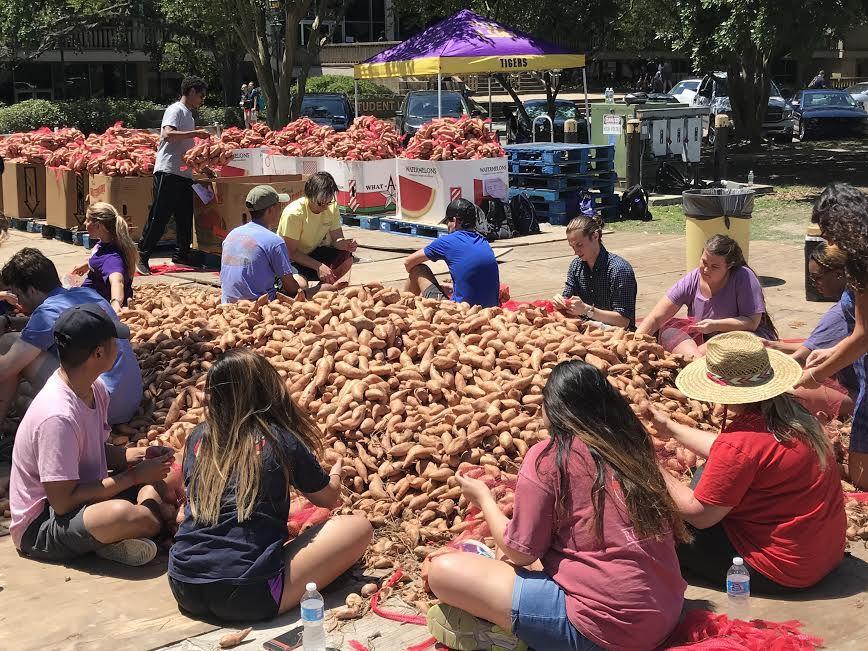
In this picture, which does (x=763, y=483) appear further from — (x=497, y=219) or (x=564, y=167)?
(x=564, y=167)

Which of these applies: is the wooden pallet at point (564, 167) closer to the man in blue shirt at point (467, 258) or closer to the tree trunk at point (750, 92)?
the man in blue shirt at point (467, 258)

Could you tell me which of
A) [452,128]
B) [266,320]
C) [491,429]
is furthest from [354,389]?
[452,128]

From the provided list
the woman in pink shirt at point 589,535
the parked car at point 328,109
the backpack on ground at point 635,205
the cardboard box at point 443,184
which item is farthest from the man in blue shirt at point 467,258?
the parked car at point 328,109

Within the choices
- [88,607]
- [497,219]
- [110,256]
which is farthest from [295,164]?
[88,607]

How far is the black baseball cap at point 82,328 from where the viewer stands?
4.33 m

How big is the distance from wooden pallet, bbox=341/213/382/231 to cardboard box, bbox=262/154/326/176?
2.71ft

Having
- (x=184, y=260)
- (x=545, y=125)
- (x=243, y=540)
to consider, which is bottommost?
(x=243, y=540)

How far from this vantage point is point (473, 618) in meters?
3.81

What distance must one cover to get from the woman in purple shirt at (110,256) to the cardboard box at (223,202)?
11.6 feet

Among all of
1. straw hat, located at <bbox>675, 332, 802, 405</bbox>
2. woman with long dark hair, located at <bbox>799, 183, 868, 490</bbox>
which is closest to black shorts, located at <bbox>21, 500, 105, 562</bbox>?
straw hat, located at <bbox>675, 332, 802, 405</bbox>

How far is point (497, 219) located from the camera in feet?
43.2

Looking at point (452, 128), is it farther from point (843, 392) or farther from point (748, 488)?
point (748, 488)

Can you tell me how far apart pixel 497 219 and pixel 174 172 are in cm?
410

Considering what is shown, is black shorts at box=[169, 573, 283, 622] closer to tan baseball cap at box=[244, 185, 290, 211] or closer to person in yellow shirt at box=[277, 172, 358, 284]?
tan baseball cap at box=[244, 185, 290, 211]
